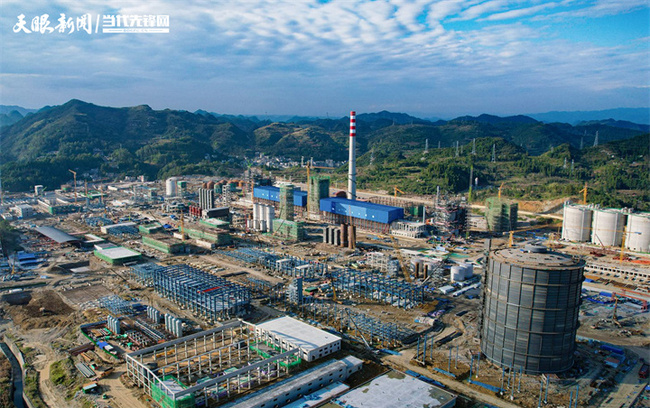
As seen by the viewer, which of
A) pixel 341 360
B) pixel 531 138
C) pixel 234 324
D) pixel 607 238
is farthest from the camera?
pixel 531 138

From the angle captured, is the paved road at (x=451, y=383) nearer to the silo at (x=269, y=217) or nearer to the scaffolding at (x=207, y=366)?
the scaffolding at (x=207, y=366)

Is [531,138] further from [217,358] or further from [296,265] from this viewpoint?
[217,358]

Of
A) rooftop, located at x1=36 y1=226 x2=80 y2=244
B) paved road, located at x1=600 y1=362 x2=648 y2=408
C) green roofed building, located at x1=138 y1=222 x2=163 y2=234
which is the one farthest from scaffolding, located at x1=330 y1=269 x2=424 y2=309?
rooftop, located at x1=36 y1=226 x2=80 y2=244

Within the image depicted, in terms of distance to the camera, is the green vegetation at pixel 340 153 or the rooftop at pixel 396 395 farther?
the green vegetation at pixel 340 153

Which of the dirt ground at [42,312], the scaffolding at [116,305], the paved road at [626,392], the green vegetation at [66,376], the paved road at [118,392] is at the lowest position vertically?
the dirt ground at [42,312]

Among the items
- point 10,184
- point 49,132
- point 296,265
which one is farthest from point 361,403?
point 49,132

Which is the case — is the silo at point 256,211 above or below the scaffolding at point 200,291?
above

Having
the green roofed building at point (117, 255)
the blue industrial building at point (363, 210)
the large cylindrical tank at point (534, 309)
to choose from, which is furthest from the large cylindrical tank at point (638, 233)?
the green roofed building at point (117, 255)
